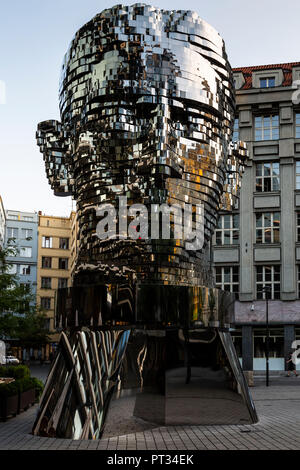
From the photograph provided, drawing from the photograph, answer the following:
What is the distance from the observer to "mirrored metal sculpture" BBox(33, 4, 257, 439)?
1181 cm

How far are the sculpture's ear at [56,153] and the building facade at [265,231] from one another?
32590mm

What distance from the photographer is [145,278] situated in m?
12.1

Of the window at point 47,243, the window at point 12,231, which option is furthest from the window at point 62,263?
the window at point 12,231

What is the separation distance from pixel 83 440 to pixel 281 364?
Answer: 35.0 metres

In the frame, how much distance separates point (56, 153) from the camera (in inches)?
529

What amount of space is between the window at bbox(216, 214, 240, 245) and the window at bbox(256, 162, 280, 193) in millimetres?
2944

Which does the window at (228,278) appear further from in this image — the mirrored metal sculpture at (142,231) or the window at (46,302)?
the mirrored metal sculpture at (142,231)

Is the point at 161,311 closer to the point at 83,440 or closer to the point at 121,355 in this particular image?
the point at 121,355

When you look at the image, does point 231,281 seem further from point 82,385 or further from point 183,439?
point 183,439

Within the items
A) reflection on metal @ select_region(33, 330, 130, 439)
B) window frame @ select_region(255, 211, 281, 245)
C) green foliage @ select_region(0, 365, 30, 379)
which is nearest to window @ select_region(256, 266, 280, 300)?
window frame @ select_region(255, 211, 281, 245)

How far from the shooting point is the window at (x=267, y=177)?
45906 mm

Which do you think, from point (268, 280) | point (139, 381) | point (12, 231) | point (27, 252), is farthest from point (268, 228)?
point (12, 231)

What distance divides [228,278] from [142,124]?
34.5 meters
